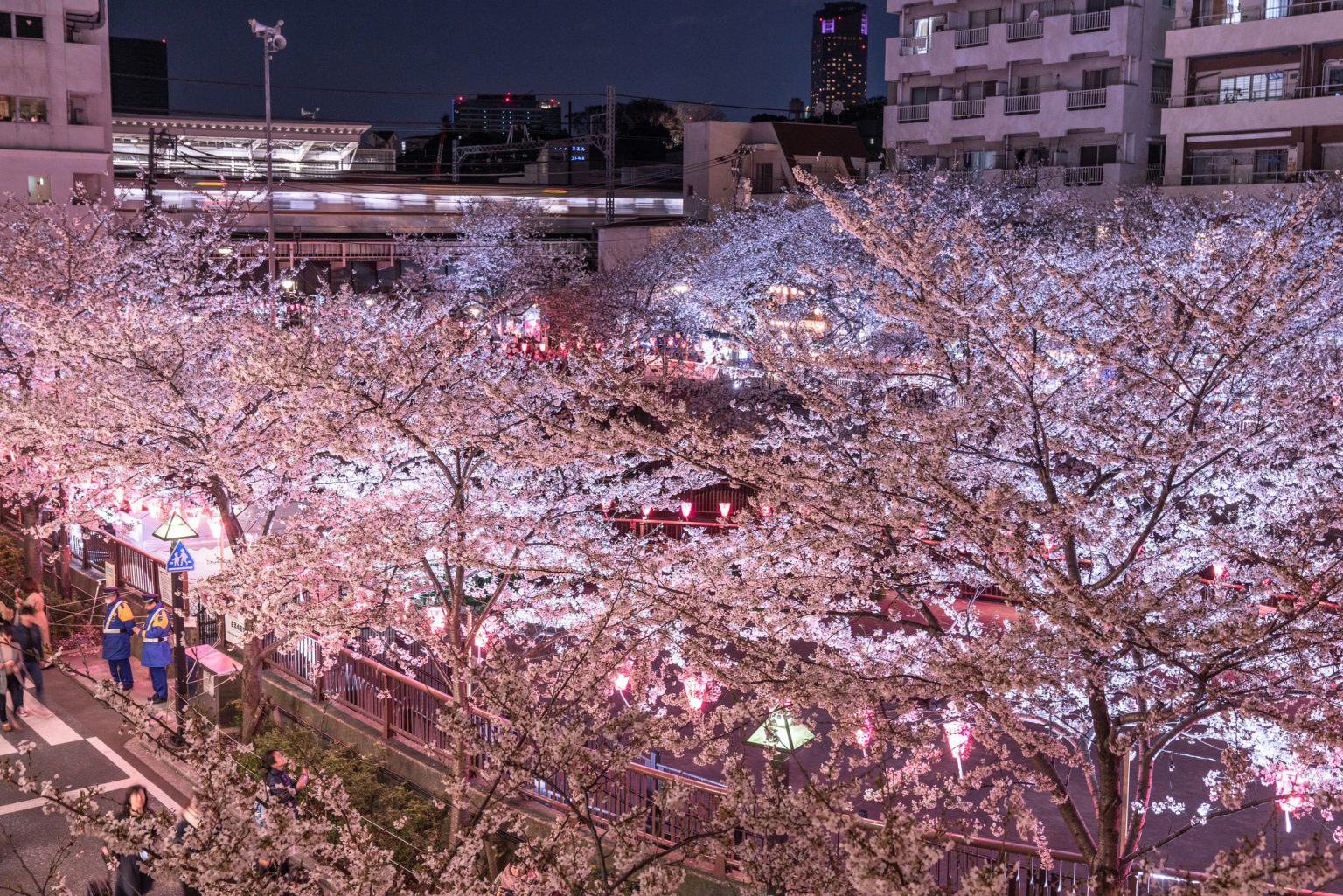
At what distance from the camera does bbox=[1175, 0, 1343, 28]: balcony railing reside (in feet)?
103

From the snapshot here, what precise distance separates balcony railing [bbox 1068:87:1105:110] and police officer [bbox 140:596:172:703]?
35.7 metres

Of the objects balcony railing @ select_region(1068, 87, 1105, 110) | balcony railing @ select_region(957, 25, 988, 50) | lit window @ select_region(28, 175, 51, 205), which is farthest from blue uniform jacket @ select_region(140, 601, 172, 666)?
balcony railing @ select_region(957, 25, 988, 50)

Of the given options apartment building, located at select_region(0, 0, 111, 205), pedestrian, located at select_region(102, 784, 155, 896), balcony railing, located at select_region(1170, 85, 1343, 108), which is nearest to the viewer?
pedestrian, located at select_region(102, 784, 155, 896)

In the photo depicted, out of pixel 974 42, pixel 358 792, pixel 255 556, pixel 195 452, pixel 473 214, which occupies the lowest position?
pixel 358 792

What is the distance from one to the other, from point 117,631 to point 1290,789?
42.3 feet

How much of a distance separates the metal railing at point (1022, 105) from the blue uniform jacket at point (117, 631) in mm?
36148

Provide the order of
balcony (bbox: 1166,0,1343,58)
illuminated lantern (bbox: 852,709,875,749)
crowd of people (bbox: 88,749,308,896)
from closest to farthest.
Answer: illuminated lantern (bbox: 852,709,875,749), crowd of people (bbox: 88,749,308,896), balcony (bbox: 1166,0,1343,58)

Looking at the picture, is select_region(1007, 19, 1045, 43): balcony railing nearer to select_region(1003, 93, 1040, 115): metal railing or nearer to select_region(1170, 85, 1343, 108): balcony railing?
select_region(1003, 93, 1040, 115): metal railing

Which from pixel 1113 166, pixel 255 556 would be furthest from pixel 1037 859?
pixel 1113 166

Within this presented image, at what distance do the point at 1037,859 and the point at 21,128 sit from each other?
42.9 metres

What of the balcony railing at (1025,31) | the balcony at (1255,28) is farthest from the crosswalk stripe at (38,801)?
the balcony railing at (1025,31)

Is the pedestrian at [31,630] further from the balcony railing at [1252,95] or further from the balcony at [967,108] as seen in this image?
the balcony at [967,108]

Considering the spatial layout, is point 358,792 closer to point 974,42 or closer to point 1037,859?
point 1037,859

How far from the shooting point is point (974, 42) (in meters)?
41.1
